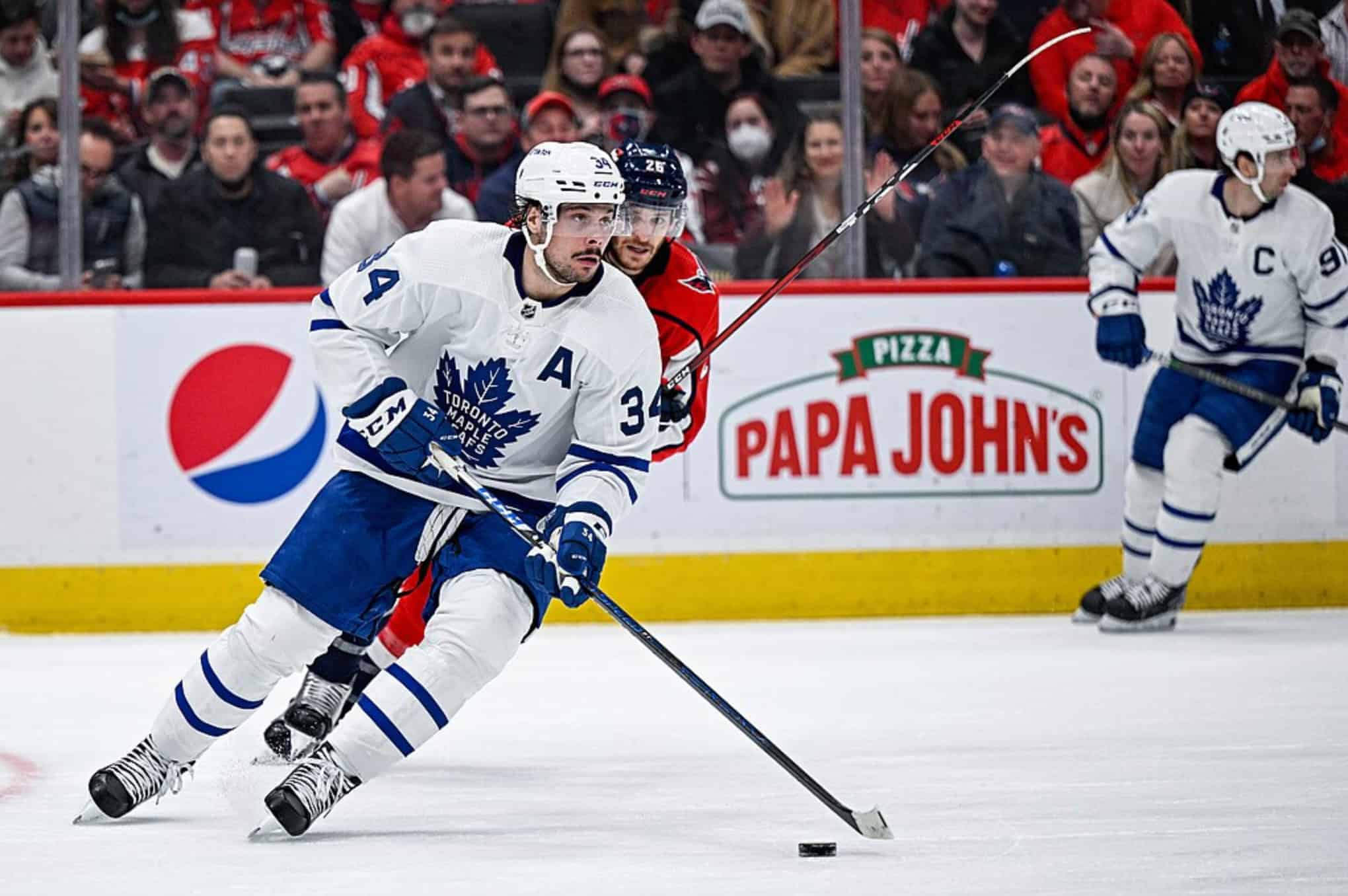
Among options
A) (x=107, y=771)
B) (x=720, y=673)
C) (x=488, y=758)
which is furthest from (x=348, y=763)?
(x=720, y=673)

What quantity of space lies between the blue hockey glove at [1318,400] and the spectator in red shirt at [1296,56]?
0.89 m

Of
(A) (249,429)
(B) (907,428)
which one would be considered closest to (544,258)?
(A) (249,429)

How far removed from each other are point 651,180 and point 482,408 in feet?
2.23

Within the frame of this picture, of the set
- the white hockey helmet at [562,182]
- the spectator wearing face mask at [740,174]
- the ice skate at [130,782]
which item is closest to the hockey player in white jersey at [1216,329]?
the spectator wearing face mask at [740,174]

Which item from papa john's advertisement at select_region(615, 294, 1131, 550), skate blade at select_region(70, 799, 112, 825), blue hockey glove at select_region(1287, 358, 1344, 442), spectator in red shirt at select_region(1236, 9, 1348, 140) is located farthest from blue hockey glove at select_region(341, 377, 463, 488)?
spectator in red shirt at select_region(1236, 9, 1348, 140)

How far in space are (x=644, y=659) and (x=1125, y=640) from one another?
1.32 m

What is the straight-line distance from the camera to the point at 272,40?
6312 millimetres

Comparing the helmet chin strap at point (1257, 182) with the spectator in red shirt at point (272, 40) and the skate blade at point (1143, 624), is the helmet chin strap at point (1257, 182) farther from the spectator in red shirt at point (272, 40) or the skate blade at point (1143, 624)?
the spectator in red shirt at point (272, 40)

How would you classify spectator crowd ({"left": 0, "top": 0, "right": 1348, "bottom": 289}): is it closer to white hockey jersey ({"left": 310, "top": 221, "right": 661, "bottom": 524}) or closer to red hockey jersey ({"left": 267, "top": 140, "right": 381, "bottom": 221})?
red hockey jersey ({"left": 267, "top": 140, "right": 381, "bottom": 221})

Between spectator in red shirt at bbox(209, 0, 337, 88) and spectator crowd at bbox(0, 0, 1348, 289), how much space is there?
0.4 inches

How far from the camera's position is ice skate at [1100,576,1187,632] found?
5.58 metres

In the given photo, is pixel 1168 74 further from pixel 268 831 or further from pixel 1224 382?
pixel 268 831

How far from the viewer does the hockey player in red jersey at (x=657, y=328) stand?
12.2 ft

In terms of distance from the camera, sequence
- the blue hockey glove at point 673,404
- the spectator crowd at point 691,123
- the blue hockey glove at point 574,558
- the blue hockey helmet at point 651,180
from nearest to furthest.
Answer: the blue hockey glove at point 574,558 → the blue hockey helmet at point 651,180 → the blue hockey glove at point 673,404 → the spectator crowd at point 691,123
